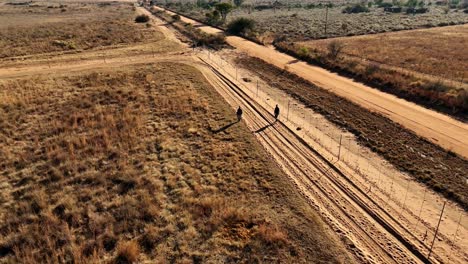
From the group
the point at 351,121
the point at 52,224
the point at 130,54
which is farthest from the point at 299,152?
the point at 130,54

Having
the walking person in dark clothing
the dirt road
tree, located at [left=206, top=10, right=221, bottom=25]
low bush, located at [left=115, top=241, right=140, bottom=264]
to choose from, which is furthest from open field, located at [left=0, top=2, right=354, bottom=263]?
tree, located at [left=206, top=10, right=221, bottom=25]

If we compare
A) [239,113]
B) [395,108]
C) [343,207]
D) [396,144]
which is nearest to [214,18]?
[239,113]

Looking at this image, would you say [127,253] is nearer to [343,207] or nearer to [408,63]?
[343,207]

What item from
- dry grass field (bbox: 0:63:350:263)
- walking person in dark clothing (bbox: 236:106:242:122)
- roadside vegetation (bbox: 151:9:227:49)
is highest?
roadside vegetation (bbox: 151:9:227:49)

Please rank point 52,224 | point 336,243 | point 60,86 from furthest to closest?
point 60,86 → point 52,224 → point 336,243

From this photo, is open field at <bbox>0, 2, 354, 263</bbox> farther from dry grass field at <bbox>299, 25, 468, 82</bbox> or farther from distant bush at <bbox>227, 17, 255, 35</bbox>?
distant bush at <bbox>227, 17, 255, 35</bbox>

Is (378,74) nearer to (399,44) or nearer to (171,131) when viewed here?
(171,131)
